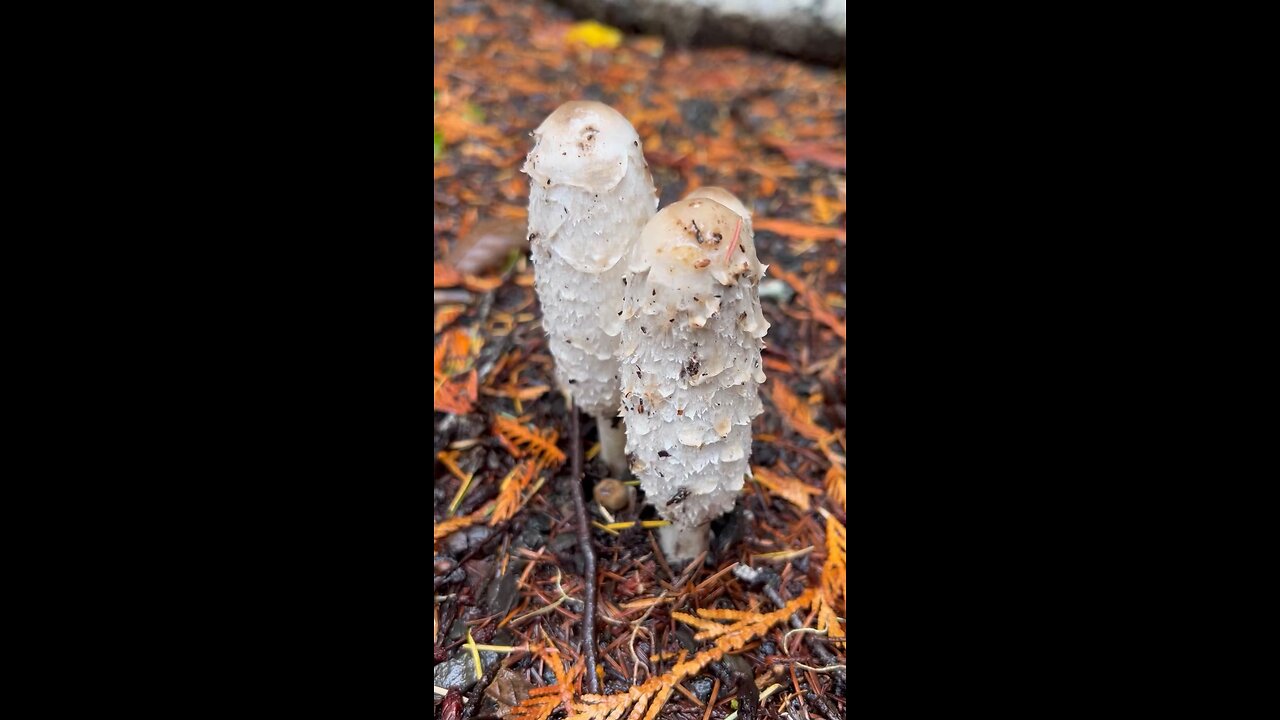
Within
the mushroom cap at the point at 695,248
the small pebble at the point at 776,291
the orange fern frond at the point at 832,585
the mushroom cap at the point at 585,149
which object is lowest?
the orange fern frond at the point at 832,585

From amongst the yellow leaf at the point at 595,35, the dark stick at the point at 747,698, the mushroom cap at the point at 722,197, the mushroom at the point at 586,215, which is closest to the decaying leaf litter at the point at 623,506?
the dark stick at the point at 747,698

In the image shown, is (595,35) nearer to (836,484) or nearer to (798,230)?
(798,230)

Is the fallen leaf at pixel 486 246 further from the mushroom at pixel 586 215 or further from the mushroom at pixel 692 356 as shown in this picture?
the mushroom at pixel 692 356

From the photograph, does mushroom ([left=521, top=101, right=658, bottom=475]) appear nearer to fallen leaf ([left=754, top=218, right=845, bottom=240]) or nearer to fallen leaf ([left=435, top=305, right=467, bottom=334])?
fallen leaf ([left=435, top=305, right=467, bottom=334])

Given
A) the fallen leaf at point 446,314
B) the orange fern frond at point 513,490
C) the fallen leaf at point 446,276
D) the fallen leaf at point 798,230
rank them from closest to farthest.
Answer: the orange fern frond at point 513,490, the fallen leaf at point 446,314, the fallen leaf at point 446,276, the fallen leaf at point 798,230

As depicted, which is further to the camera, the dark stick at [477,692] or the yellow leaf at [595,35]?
the yellow leaf at [595,35]

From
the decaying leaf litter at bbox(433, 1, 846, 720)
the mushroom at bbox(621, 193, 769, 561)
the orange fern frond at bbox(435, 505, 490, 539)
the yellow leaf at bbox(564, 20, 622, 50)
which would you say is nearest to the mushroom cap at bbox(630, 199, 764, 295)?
the mushroom at bbox(621, 193, 769, 561)

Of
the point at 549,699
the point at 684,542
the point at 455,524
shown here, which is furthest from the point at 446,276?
the point at 549,699

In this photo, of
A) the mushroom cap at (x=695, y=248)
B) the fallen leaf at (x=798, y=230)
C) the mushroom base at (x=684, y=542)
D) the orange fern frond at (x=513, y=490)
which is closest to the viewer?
the mushroom cap at (x=695, y=248)
